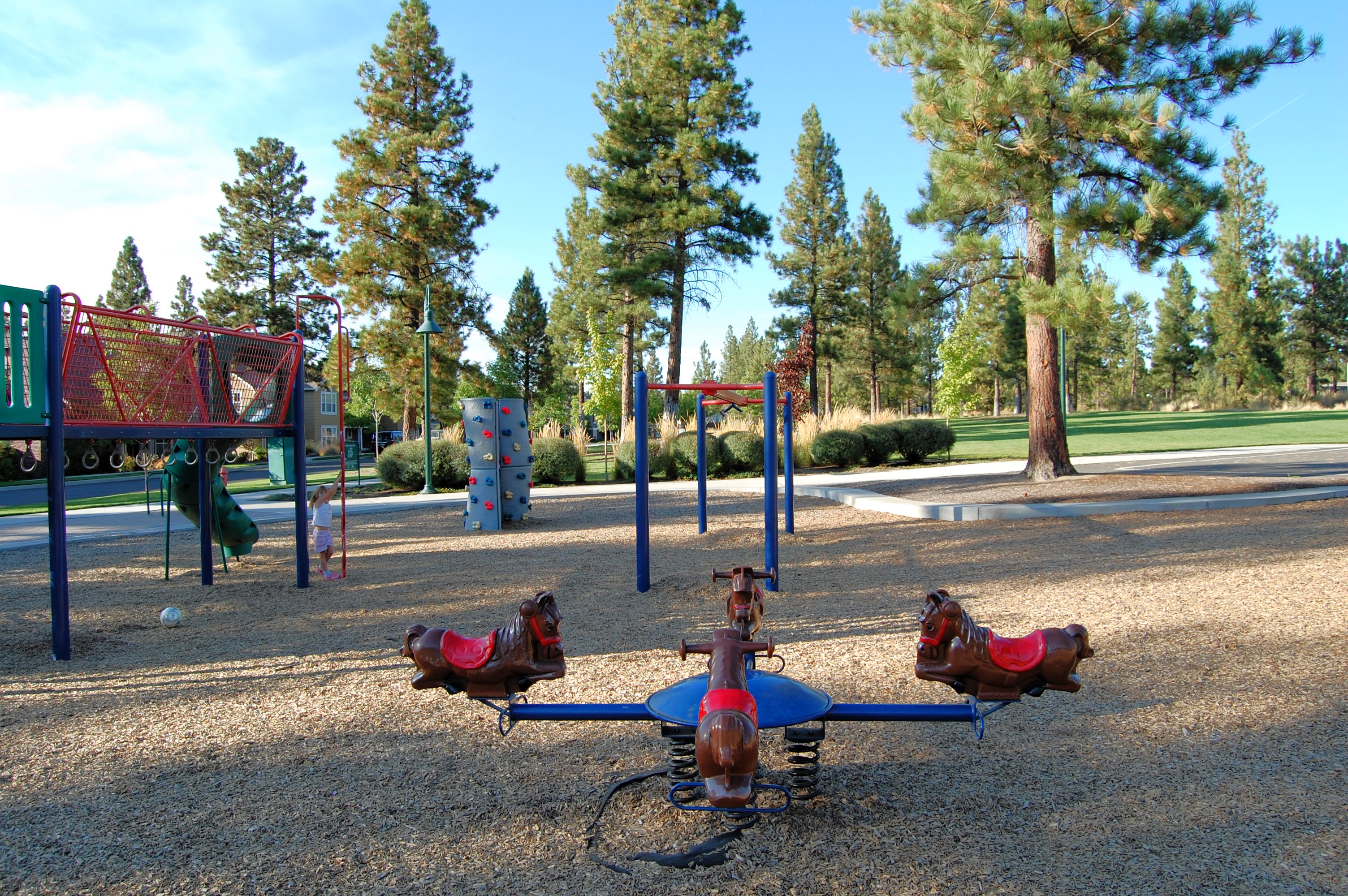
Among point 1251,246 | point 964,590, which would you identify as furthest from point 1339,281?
point 964,590

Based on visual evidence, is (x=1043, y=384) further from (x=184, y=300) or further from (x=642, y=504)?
(x=184, y=300)

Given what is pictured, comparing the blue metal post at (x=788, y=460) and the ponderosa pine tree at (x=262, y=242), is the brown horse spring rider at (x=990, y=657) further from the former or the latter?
the ponderosa pine tree at (x=262, y=242)

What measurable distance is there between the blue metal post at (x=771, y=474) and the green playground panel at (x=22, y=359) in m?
5.13

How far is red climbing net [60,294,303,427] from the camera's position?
6031 millimetres

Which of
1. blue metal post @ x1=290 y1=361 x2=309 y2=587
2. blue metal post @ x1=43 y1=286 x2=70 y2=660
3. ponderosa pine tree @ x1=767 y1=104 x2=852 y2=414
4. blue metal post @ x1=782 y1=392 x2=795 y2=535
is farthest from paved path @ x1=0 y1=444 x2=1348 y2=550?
ponderosa pine tree @ x1=767 y1=104 x2=852 y2=414

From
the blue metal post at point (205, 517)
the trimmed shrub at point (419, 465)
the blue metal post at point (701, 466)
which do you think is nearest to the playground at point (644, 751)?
the blue metal post at point (205, 517)

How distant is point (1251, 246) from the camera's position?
63406 mm

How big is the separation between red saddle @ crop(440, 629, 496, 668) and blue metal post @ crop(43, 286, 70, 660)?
379 centimetres

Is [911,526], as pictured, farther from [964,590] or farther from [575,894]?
[575,894]

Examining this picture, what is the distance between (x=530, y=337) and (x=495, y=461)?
49.2m

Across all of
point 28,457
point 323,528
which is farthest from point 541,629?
point 323,528

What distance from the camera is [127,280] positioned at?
171 ft

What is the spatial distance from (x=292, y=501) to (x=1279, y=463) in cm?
2007

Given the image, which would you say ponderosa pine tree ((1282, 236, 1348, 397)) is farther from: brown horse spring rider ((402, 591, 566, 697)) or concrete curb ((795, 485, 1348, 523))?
brown horse spring rider ((402, 591, 566, 697))
